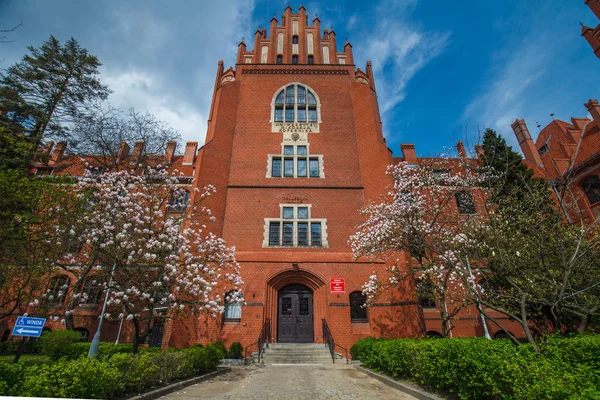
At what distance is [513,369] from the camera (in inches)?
193

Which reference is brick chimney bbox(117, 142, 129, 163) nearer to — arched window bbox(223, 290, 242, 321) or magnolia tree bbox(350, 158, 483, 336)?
arched window bbox(223, 290, 242, 321)

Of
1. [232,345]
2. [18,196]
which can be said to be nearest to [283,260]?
[232,345]

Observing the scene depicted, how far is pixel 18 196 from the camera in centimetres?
1057

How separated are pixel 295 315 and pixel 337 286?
296 cm

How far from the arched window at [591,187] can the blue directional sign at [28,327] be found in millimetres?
30599

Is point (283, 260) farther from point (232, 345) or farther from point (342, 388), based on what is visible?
point (342, 388)

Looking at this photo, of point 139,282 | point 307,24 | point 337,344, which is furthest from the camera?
point 307,24

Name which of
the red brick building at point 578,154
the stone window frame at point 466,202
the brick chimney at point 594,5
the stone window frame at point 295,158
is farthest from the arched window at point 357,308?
the brick chimney at point 594,5

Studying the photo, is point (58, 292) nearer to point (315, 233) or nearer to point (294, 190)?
point (294, 190)

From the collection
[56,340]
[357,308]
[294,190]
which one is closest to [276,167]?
[294,190]

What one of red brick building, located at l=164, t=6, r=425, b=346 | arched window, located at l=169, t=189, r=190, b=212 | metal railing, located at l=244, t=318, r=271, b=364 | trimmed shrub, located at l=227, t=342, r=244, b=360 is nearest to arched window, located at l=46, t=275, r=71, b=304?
arched window, located at l=169, t=189, r=190, b=212

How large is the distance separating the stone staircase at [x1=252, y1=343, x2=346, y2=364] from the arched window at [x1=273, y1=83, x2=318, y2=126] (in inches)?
601

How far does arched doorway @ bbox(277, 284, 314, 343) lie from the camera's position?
16109 millimetres

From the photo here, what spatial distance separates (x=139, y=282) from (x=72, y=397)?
176 inches
